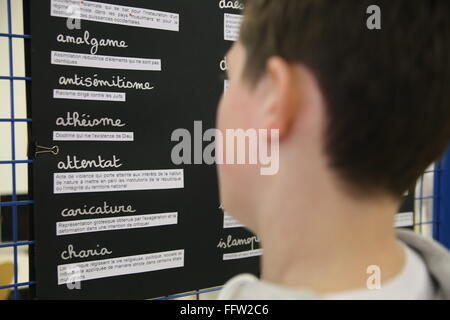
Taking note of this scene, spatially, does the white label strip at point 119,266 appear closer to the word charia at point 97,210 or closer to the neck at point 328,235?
the word charia at point 97,210

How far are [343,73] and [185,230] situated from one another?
0.88 m

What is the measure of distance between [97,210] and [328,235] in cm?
79

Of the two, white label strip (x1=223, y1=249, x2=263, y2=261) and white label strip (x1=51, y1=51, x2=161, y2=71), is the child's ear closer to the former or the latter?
white label strip (x1=51, y1=51, x2=161, y2=71)

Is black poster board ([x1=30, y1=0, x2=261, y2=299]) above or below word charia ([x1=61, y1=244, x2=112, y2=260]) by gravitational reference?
above

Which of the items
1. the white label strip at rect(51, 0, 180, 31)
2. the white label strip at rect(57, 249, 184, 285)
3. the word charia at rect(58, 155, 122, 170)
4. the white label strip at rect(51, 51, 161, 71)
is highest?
the white label strip at rect(51, 0, 180, 31)

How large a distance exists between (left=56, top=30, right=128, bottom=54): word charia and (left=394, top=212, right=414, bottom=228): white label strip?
1137 millimetres

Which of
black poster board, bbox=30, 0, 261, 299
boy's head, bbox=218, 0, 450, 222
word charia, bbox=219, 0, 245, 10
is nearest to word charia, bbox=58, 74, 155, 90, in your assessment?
black poster board, bbox=30, 0, 261, 299

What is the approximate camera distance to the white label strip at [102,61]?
1.02 meters

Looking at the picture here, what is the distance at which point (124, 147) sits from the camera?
3.64ft

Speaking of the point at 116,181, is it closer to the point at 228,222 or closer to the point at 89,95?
the point at 89,95

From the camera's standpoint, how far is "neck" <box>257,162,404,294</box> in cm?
44

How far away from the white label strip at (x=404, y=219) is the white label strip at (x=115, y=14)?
41.1 inches
